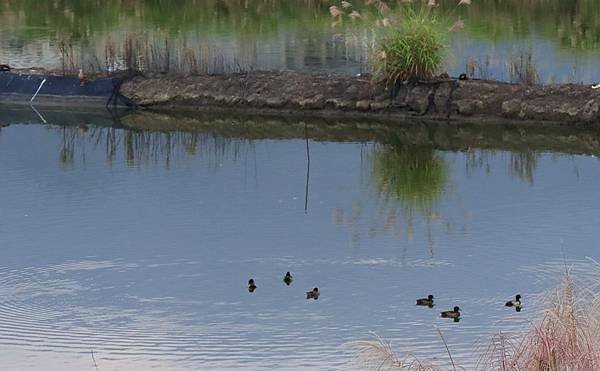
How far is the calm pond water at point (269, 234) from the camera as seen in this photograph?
7.65 meters

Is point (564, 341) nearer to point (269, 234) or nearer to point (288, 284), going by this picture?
point (288, 284)

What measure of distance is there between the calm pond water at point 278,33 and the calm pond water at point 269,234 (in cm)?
211

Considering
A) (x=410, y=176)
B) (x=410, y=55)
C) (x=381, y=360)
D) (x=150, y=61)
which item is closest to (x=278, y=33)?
(x=150, y=61)

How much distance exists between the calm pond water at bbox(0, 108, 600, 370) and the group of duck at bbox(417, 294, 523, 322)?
0.17 ft

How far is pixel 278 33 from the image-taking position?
19.0 meters

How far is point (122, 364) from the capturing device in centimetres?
716

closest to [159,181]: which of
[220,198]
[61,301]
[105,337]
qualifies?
[220,198]

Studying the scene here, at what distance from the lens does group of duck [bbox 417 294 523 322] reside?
786 centimetres

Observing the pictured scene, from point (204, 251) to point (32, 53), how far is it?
885 cm

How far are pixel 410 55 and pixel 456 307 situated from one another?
640 centimetres

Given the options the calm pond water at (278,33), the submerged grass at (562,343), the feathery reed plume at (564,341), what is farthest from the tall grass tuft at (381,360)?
the calm pond water at (278,33)

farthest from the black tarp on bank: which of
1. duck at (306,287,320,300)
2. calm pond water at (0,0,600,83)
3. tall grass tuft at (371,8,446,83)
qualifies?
duck at (306,287,320,300)

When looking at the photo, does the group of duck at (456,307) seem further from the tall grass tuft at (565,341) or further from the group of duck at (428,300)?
the tall grass tuft at (565,341)

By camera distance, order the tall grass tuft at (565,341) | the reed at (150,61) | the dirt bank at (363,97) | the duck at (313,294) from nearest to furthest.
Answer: the tall grass tuft at (565,341) < the duck at (313,294) < the dirt bank at (363,97) < the reed at (150,61)
